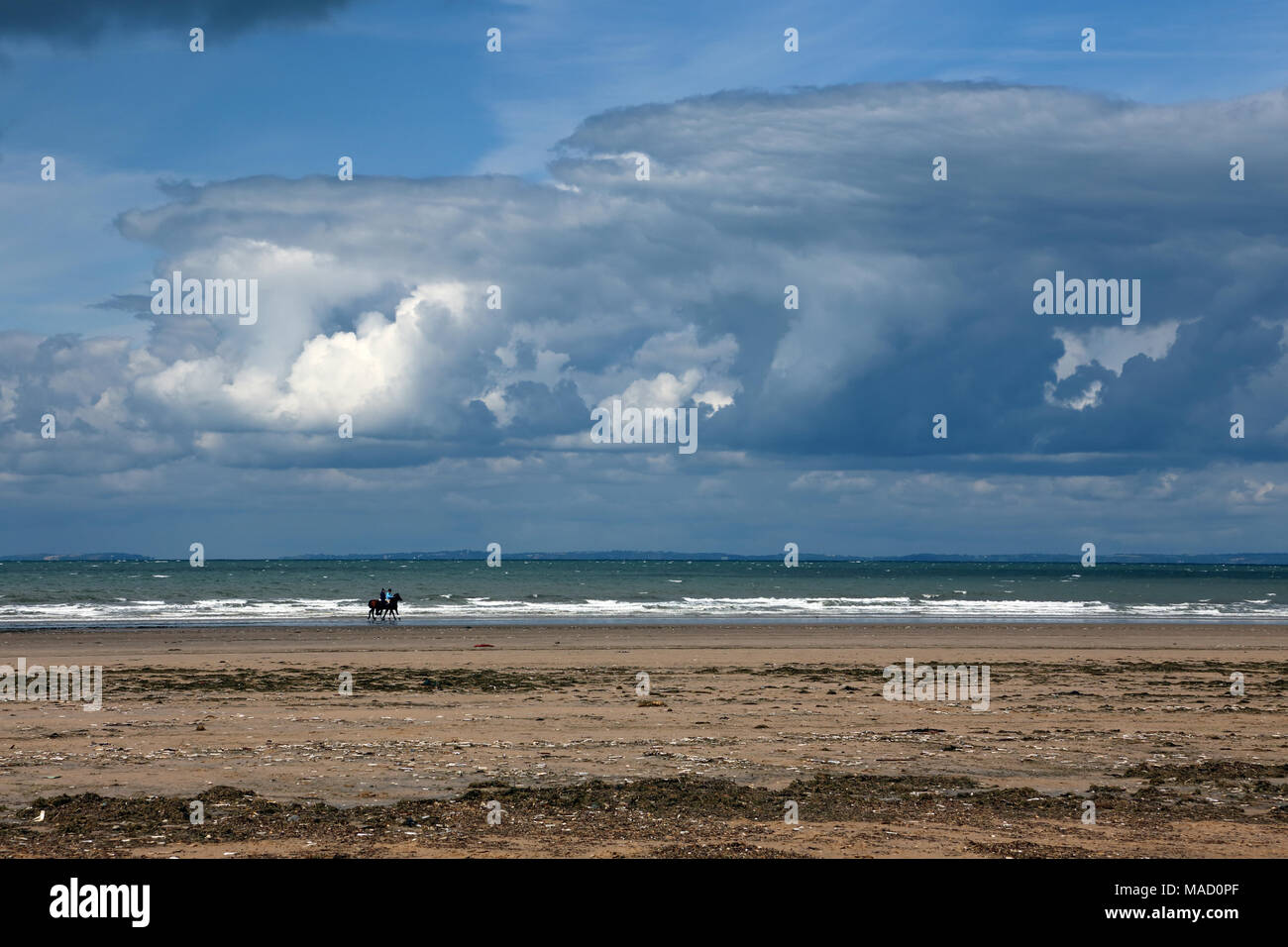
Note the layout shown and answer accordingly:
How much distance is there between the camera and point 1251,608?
70188 mm

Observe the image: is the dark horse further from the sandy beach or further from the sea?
the sandy beach

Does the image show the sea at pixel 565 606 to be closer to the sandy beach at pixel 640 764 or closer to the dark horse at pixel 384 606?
the dark horse at pixel 384 606

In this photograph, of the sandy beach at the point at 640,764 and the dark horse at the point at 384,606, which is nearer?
the sandy beach at the point at 640,764

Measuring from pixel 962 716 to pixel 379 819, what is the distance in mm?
11929

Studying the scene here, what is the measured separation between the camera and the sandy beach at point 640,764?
33.8ft

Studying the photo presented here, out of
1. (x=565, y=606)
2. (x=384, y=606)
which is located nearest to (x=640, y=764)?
(x=384, y=606)

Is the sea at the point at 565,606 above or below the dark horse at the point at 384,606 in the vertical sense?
below

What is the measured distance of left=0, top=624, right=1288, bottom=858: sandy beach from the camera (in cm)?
1031

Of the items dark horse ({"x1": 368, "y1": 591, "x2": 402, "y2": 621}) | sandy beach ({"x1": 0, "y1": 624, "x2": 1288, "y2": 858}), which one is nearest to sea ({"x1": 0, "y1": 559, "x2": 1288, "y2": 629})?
dark horse ({"x1": 368, "y1": 591, "x2": 402, "y2": 621})

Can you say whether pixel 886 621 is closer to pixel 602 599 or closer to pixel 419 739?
pixel 602 599

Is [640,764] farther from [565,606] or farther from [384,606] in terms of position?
[565,606]

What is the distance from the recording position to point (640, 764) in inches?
556

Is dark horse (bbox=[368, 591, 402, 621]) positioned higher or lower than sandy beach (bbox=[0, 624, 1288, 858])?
lower

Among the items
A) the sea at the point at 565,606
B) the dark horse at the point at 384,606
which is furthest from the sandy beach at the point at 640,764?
the sea at the point at 565,606
